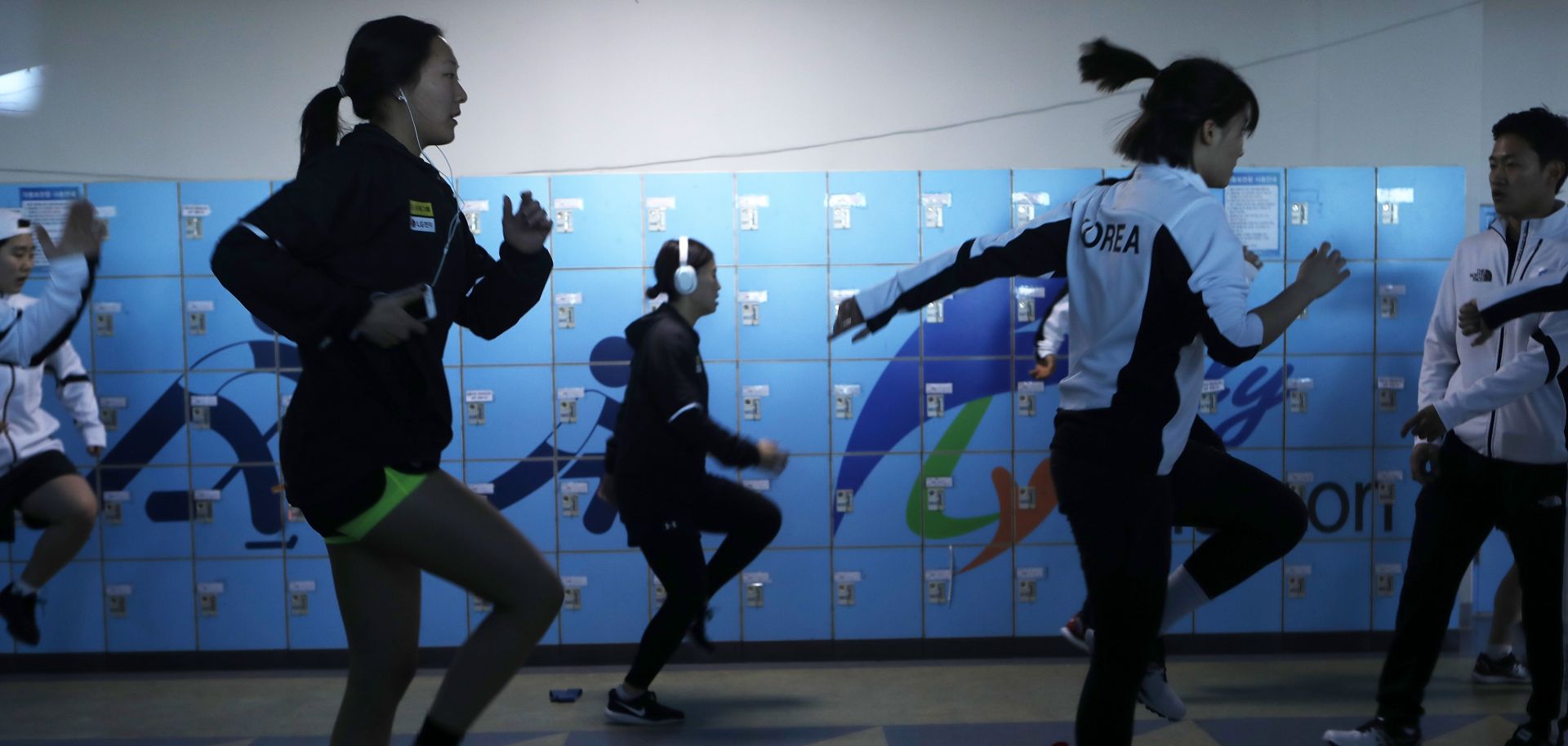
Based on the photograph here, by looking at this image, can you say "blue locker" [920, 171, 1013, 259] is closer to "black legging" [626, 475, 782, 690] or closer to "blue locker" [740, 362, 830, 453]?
"blue locker" [740, 362, 830, 453]

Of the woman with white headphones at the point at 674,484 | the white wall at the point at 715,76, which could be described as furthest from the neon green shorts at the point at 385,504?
the white wall at the point at 715,76

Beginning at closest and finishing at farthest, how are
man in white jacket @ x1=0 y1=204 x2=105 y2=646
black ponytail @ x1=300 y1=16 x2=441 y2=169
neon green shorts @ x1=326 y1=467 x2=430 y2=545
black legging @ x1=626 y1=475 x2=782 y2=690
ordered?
neon green shorts @ x1=326 y1=467 x2=430 y2=545
black ponytail @ x1=300 y1=16 x2=441 y2=169
black legging @ x1=626 y1=475 x2=782 y2=690
man in white jacket @ x1=0 y1=204 x2=105 y2=646

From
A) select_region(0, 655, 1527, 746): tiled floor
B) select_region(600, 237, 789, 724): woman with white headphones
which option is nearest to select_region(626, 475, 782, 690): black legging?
select_region(600, 237, 789, 724): woman with white headphones

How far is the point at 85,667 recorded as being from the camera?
431cm

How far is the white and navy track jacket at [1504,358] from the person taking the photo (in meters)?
2.71

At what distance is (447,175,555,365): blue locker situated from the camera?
14.1 feet

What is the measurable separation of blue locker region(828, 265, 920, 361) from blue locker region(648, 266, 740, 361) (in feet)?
1.28

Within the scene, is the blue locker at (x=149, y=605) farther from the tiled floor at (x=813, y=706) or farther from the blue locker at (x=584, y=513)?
the blue locker at (x=584, y=513)

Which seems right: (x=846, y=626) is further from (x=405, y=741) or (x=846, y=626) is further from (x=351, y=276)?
(x=351, y=276)

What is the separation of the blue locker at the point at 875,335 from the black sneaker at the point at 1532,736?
229 cm

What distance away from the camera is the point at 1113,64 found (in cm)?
223

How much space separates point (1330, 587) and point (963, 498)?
1.54m

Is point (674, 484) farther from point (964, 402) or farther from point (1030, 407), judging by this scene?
point (1030, 407)

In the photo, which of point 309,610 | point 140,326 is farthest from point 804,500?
point 140,326
